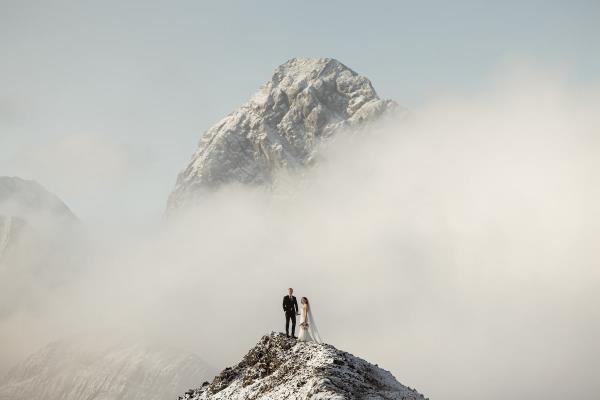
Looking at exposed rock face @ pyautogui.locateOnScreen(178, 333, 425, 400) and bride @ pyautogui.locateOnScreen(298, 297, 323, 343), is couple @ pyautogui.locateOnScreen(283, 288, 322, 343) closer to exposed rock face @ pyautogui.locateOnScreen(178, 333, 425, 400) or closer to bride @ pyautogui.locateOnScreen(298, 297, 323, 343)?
bride @ pyautogui.locateOnScreen(298, 297, 323, 343)

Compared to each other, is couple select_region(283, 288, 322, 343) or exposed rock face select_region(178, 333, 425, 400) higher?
couple select_region(283, 288, 322, 343)

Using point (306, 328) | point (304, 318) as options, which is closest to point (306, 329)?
point (306, 328)

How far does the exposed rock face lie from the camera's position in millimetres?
32219

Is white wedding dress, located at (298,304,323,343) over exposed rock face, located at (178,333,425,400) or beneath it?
over

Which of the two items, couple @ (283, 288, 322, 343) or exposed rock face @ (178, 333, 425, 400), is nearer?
exposed rock face @ (178, 333, 425, 400)

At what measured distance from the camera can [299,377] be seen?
33.8 metres

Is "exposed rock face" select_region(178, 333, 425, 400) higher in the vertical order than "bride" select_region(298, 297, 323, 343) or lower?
lower

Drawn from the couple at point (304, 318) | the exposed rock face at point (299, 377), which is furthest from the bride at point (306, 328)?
the exposed rock face at point (299, 377)

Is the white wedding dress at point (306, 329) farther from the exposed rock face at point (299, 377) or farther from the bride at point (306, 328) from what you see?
the exposed rock face at point (299, 377)

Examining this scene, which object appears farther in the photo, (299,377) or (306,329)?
(306,329)

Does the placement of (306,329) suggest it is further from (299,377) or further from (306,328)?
(299,377)

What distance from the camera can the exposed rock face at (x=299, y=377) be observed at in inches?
1268

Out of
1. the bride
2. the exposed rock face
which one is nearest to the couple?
the bride

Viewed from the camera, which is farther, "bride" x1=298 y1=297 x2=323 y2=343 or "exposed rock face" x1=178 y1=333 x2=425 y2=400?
"bride" x1=298 y1=297 x2=323 y2=343
